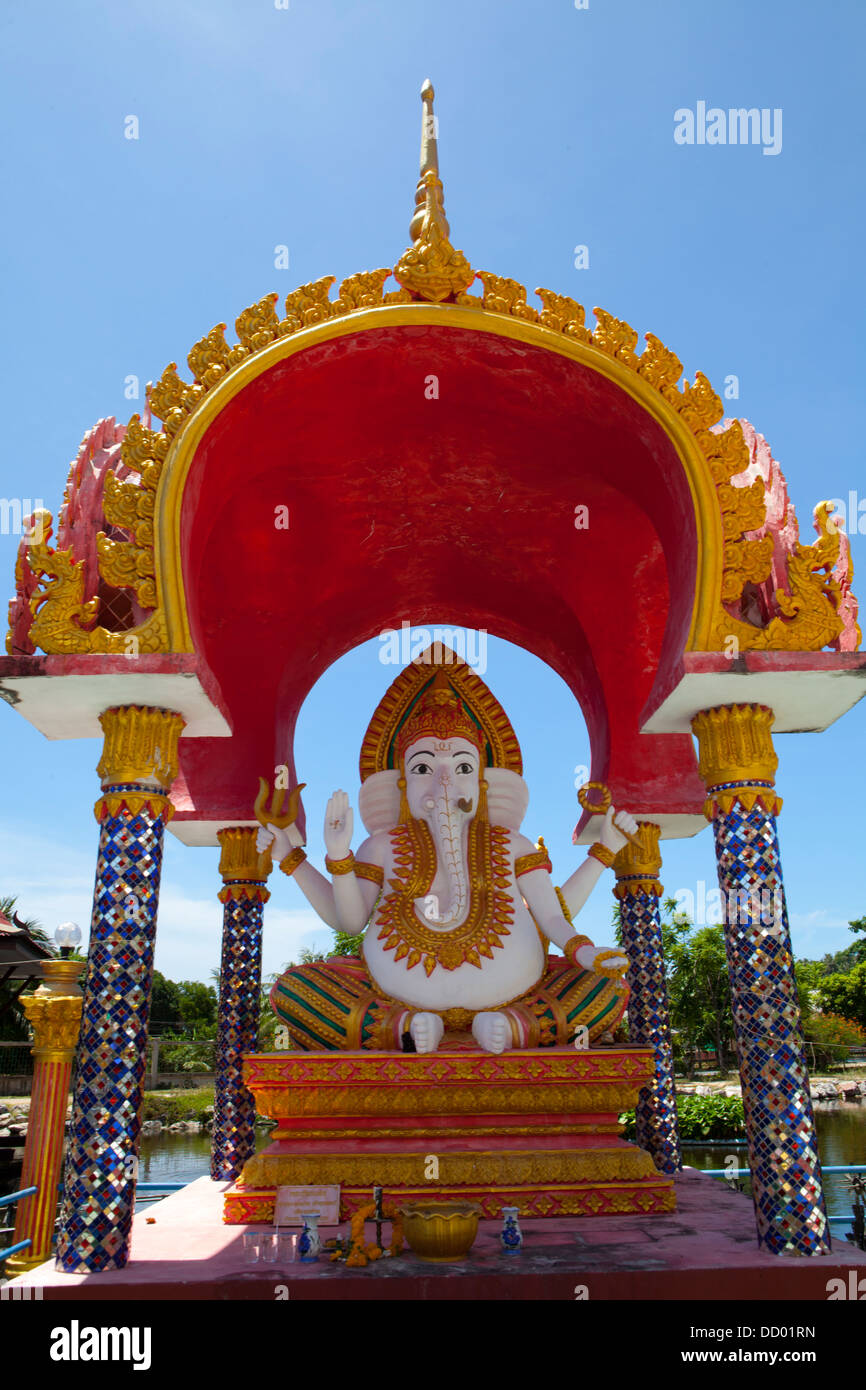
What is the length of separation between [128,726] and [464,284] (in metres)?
3.69

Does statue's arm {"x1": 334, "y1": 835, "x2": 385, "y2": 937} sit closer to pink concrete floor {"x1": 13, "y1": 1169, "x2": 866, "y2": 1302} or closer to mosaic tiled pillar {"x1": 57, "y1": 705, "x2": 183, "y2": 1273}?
mosaic tiled pillar {"x1": 57, "y1": 705, "x2": 183, "y2": 1273}

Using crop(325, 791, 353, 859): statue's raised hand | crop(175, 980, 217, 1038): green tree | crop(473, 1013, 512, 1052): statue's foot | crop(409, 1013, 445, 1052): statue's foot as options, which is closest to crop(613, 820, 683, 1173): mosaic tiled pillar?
crop(473, 1013, 512, 1052): statue's foot

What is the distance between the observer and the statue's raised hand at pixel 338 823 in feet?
23.7

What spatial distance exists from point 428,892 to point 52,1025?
3.06 m

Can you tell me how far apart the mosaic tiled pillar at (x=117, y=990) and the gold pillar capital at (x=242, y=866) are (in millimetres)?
3179

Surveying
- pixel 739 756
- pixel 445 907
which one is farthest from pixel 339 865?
pixel 739 756

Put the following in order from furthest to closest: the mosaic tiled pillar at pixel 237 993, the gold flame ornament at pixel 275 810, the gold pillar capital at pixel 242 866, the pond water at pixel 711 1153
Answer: the pond water at pixel 711 1153, the gold pillar capital at pixel 242 866, the mosaic tiled pillar at pixel 237 993, the gold flame ornament at pixel 275 810

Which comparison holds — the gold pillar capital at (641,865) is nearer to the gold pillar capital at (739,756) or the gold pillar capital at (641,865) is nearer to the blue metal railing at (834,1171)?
the blue metal railing at (834,1171)

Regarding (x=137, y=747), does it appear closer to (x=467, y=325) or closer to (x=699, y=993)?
(x=467, y=325)

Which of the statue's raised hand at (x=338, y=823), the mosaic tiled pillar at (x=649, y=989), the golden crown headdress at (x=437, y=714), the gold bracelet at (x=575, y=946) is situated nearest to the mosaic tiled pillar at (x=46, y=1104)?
the statue's raised hand at (x=338, y=823)

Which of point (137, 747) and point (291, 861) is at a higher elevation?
point (137, 747)

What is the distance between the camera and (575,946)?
24.3 ft
